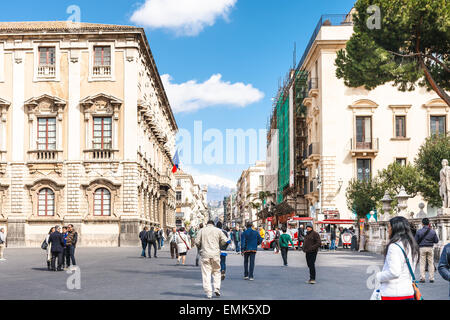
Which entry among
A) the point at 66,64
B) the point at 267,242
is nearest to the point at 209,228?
the point at 267,242

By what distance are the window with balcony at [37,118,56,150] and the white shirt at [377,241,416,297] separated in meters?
37.6

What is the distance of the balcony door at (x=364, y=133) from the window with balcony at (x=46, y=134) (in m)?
22.2

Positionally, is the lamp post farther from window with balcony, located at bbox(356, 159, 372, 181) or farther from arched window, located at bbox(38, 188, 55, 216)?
arched window, located at bbox(38, 188, 55, 216)

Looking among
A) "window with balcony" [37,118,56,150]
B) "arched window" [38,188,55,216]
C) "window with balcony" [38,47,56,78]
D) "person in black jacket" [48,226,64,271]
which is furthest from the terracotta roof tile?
"person in black jacket" [48,226,64,271]

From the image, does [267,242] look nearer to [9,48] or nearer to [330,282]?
[9,48]

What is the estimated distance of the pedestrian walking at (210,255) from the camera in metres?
12.5

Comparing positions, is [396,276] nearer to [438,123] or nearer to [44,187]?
[44,187]

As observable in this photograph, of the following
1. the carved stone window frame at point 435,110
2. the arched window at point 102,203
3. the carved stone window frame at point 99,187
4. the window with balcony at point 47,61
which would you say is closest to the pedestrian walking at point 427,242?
the carved stone window frame at point 99,187

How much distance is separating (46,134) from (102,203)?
602 cm

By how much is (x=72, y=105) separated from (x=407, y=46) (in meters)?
25.4

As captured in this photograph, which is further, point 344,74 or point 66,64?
point 66,64

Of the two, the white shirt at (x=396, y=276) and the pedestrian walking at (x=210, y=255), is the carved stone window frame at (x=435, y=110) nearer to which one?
the pedestrian walking at (x=210, y=255)

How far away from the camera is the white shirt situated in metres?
6.11

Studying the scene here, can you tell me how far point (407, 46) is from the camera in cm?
2212
